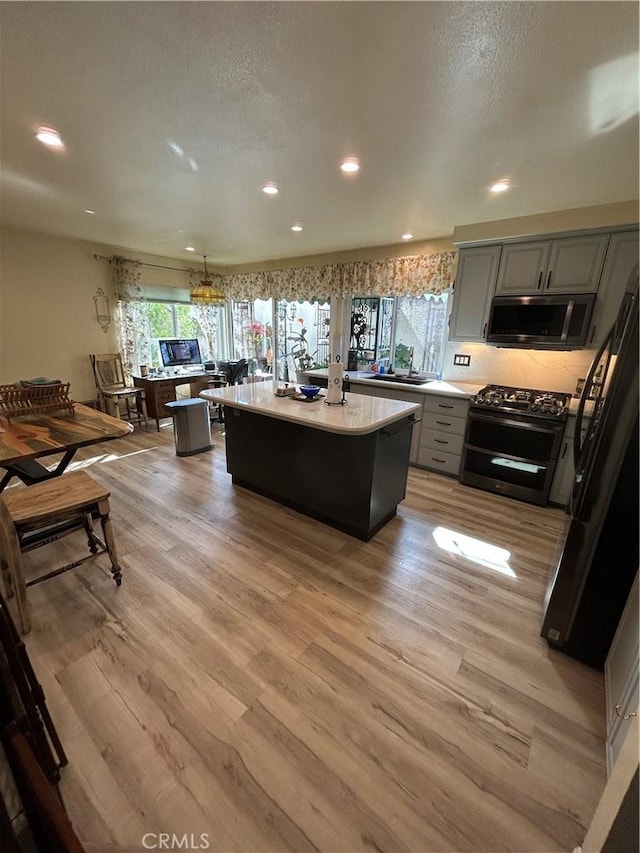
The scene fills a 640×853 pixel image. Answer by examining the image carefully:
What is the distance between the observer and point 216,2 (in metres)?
1.17

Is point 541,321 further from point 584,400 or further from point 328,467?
point 328,467

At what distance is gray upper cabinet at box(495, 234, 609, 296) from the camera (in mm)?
2824

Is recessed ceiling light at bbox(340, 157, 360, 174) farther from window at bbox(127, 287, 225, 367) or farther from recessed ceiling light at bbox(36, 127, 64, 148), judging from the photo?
window at bbox(127, 287, 225, 367)

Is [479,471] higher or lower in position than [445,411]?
lower

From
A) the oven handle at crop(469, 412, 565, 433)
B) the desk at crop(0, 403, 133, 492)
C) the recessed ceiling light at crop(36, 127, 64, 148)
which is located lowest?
the oven handle at crop(469, 412, 565, 433)

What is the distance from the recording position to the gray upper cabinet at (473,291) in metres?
3.31

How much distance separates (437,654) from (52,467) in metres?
4.13

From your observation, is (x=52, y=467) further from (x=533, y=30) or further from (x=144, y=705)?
(x=533, y=30)

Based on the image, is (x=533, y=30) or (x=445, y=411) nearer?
(x=533, y=30)

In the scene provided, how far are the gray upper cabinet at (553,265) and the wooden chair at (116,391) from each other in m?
4.86

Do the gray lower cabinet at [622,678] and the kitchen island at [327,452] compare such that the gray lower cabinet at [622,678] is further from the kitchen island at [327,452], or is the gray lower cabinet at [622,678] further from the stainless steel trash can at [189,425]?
the stainless steel trash can at [189,425]

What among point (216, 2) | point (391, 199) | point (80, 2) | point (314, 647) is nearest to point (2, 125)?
point (80, 2)

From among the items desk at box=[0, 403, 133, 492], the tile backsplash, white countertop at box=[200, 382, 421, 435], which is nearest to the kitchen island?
white countertop at box=[200, 382, 421, 435]

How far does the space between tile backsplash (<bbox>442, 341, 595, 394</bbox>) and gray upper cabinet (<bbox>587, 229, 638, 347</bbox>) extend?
311 millimetres
